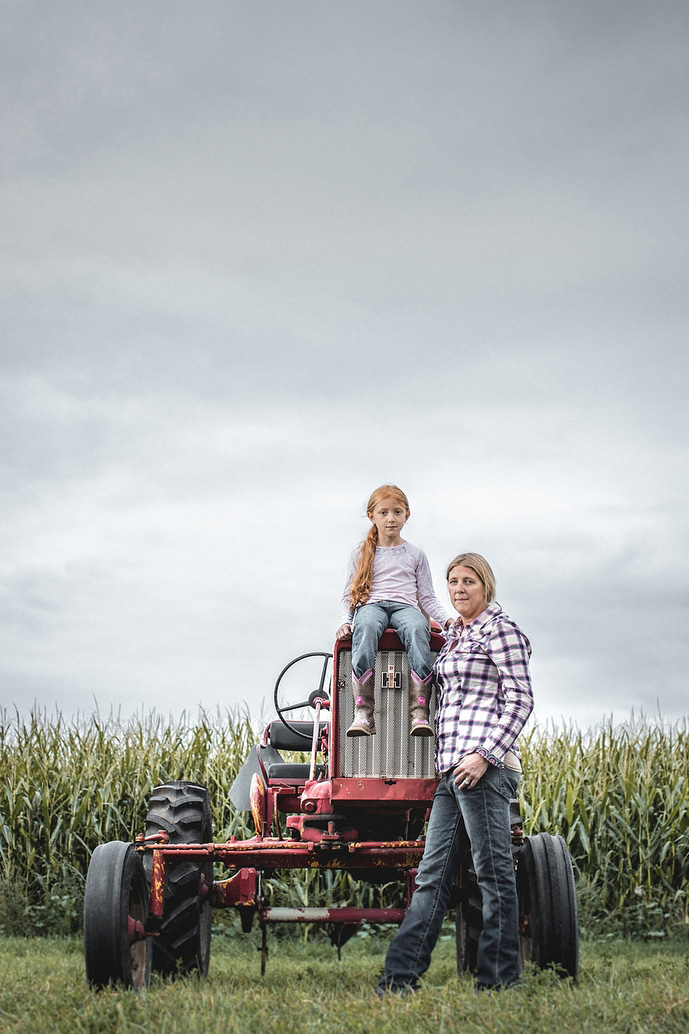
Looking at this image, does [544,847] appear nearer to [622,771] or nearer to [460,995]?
[460,995]

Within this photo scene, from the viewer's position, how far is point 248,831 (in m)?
10.1

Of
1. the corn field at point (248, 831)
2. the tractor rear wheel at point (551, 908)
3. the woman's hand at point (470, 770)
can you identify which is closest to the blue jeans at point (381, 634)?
the woman's hand at point (470, 770)

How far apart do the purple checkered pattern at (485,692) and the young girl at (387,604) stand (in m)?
0.41

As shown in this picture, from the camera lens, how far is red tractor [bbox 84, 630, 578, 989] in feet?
17.5

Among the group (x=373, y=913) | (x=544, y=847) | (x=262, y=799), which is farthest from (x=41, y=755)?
(x=544, y=847)

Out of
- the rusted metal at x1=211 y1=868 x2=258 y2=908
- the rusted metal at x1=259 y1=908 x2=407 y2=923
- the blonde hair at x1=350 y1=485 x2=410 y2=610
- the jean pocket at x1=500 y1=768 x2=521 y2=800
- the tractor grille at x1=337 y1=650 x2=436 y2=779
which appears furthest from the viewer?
the blonde hair at x1=350 y1=485 x2=410 y2=610

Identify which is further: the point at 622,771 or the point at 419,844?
the point at 622,771

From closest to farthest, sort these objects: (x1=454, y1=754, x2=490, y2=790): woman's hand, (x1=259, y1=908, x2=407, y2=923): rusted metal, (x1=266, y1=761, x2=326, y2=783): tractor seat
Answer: (x1=454, y1=754, x2=490, y2=790): woman's hand
(x1=259, y1=908, x2=407, y2=923): rusted metal
(x1=266, y1=761, x2=326, y2=783): tractor seat

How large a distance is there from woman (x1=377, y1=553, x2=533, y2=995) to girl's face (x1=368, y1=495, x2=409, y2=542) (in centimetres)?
109

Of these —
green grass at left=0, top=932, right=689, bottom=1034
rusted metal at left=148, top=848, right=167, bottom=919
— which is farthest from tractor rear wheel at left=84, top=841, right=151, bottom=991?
rusted metal at left=148, top=848, right=167, bottom=919

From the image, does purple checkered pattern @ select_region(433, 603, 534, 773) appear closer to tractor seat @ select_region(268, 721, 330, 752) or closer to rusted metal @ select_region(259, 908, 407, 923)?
rusted metal @ select_region(259, 908, 407, 923)

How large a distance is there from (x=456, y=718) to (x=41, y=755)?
740 centimetres

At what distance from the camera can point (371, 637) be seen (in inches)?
229

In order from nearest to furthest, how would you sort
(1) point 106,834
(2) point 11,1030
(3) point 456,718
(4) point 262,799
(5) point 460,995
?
(2) point 11,1030
(5) point 460,995
(3) point 456,718
(4) point 262,799
(1) point 106,834
